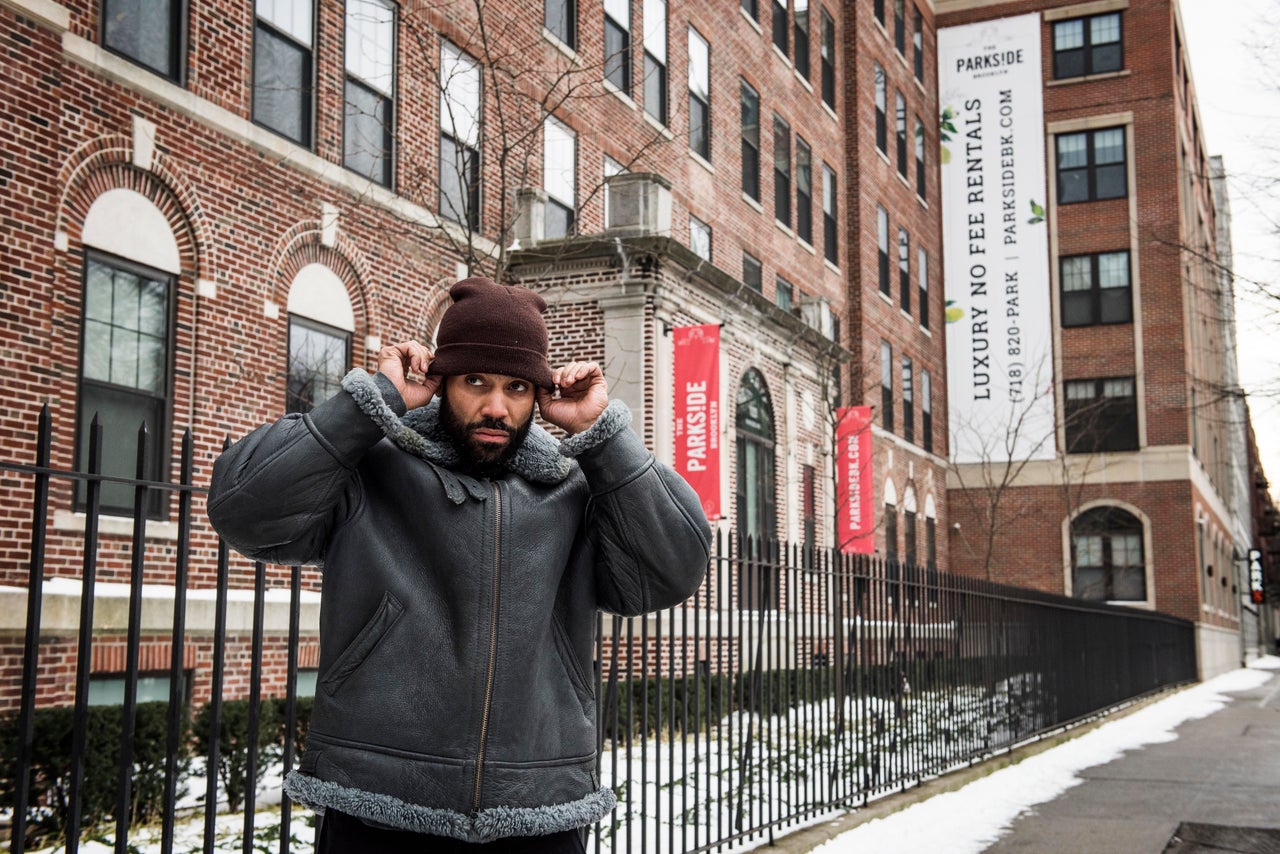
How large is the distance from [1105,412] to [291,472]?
3617cm

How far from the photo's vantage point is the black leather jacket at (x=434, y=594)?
263 cm

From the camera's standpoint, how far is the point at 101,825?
24.8ft

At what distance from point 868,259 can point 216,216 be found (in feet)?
67.5

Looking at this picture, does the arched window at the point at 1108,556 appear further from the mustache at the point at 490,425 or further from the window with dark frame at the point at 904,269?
the mustache at the point at 490,425

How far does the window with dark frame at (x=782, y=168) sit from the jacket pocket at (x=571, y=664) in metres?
22.8

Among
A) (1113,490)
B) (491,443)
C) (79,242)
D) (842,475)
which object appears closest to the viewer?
(491,443)

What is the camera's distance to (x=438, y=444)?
2.81 metres

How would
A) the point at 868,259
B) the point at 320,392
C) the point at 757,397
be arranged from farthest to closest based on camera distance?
the point at 868,259 → the point at 757,397 → the point at 320,392

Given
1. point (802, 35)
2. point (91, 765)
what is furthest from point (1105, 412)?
point (91, 765)

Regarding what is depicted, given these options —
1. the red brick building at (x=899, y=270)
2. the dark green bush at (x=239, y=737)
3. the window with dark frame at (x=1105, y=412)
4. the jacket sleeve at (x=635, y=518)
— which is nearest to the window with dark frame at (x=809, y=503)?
the red brick building at (x=899, y=270)

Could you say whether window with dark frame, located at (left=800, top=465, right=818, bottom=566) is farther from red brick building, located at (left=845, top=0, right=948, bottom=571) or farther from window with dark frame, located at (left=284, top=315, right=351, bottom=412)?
window with dark frame, located at (left=284, top=315, right=351, bottom=412)

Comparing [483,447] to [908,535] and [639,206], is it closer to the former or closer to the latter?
[639,206]

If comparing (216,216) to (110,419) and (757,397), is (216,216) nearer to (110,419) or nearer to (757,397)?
(110,419)

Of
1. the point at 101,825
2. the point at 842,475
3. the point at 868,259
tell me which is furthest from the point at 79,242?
the point at 868,259
